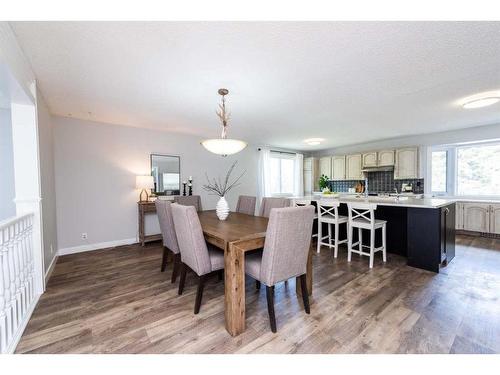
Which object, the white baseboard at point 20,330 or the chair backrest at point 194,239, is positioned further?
the chair backrest at point 194,239

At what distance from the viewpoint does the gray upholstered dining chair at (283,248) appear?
5.32 feet

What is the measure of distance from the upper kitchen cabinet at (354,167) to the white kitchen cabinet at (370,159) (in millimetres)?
134

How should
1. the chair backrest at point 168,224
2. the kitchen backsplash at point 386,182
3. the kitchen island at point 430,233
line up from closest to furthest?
the chair backrest at point 168,224 < the kitchen island at point 430,233 < the kitchen backsplash at point 386,182

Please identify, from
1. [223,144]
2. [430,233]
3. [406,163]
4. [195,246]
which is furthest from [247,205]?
[406,163]

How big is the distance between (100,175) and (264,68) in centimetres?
342

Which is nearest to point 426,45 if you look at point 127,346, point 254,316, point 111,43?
point 111,43

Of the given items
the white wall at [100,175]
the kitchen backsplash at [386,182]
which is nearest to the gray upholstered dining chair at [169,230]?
the white wall at [100,175]

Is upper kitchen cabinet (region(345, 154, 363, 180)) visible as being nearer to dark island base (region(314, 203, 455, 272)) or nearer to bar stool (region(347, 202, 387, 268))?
dark island base (region(314, 203, 455, 272))

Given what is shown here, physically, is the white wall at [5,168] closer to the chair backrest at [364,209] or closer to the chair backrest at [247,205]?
the chair backrest at [247,205]

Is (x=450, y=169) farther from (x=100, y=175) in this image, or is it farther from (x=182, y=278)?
(x=100, y=175)

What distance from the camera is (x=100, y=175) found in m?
3.80

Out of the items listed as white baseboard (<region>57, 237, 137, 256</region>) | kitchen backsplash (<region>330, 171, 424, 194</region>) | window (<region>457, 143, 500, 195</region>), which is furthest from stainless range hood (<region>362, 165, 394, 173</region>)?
white baseboard (<region>57, 237, 137, 256</region>)

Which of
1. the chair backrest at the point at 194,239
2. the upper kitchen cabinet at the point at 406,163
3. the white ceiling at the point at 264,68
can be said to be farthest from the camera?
the upper kitchen cabinet at the point at 406,163

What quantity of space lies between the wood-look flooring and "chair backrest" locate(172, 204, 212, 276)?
1.44 feet
